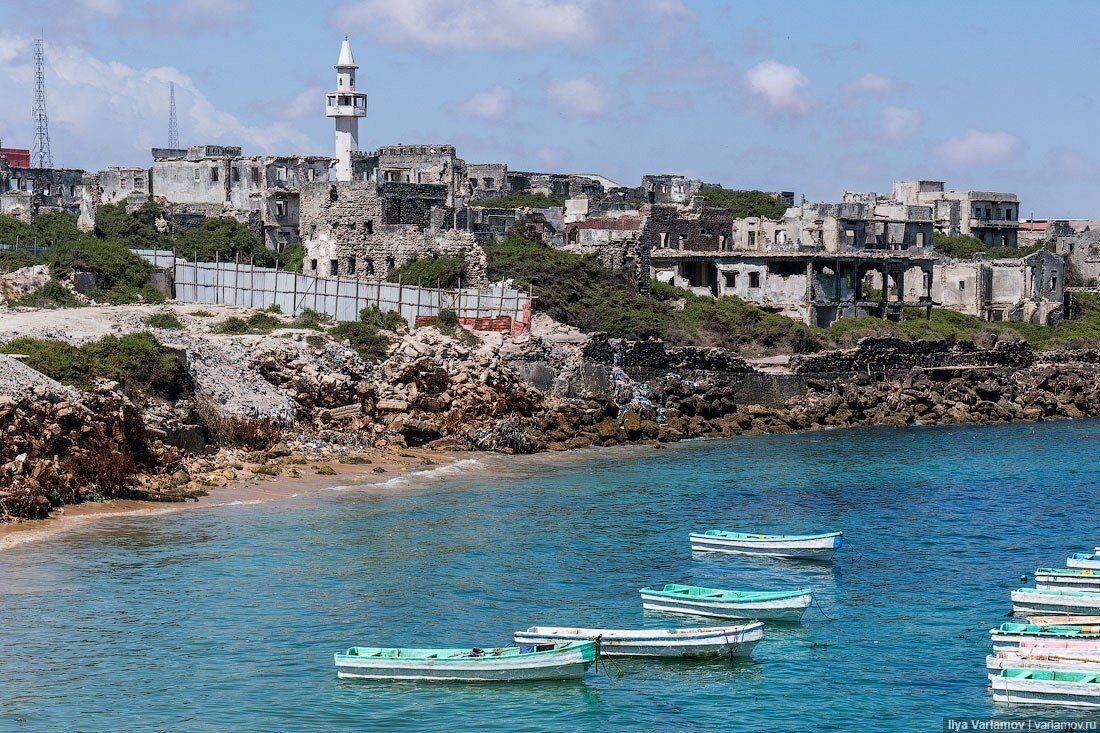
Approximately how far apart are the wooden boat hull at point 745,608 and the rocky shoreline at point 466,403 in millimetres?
13035

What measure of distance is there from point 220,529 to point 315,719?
11.0 meters

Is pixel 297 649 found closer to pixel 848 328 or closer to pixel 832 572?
pixel 832 572

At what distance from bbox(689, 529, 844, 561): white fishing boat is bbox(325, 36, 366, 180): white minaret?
52444 millimetres

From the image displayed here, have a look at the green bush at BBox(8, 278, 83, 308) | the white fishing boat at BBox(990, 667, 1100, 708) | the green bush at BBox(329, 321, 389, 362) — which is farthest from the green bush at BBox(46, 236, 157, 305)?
the white fishing boat at BBox(990, 667, 1100, 708)

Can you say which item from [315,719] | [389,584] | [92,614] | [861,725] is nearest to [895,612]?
[861,725]

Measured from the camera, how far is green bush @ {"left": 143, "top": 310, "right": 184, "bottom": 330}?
146ft

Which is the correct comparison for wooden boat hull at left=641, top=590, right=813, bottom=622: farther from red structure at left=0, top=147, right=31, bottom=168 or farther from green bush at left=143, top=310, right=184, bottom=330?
red structure at left=0, top=147, right=31, bottom=168

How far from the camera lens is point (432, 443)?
1565 inches

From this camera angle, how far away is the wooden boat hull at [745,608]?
2194 cm

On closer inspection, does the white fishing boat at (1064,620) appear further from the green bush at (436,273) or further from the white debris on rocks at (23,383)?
the green bush at (436,273)

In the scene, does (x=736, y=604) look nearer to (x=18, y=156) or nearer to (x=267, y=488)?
(x=267, y=488)

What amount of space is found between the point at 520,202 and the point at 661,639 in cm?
6367

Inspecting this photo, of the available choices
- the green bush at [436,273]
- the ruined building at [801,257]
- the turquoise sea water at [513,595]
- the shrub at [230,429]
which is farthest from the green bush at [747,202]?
the shrub at [230,429]

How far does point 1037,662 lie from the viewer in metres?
18.3
